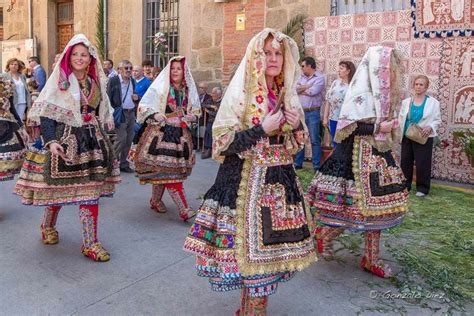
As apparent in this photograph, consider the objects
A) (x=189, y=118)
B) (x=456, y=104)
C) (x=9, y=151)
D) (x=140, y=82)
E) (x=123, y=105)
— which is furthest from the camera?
(x=140, y=82)

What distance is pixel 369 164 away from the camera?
3.63m

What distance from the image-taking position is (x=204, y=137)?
9.80m

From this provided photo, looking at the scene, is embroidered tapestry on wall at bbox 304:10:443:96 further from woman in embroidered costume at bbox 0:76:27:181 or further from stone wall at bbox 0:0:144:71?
woman in embroidered costume at bbox 0:76:27:181

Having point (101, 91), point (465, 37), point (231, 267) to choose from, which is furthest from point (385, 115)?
point (465, 37)

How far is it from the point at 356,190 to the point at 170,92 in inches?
97.6

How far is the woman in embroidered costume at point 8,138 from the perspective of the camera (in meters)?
4.97

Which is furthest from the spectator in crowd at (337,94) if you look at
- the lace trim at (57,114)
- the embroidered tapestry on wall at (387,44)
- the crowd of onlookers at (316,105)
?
the lace trim at (57,114)

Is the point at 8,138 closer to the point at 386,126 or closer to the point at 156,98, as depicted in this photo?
the point at 156,98

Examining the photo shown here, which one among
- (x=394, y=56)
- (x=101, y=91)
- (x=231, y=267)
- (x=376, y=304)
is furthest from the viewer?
(x=101, y=91)

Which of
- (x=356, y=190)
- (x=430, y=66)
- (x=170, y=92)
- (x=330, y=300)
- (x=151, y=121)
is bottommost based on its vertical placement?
(x=330, y=300)

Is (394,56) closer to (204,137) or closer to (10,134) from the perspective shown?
(10,134)

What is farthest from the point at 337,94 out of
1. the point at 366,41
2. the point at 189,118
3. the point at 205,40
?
the point at 205,40

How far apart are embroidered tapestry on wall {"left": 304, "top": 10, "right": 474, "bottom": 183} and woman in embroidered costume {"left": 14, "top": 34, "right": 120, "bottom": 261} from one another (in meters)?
4.73

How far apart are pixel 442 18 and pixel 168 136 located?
4687mm
